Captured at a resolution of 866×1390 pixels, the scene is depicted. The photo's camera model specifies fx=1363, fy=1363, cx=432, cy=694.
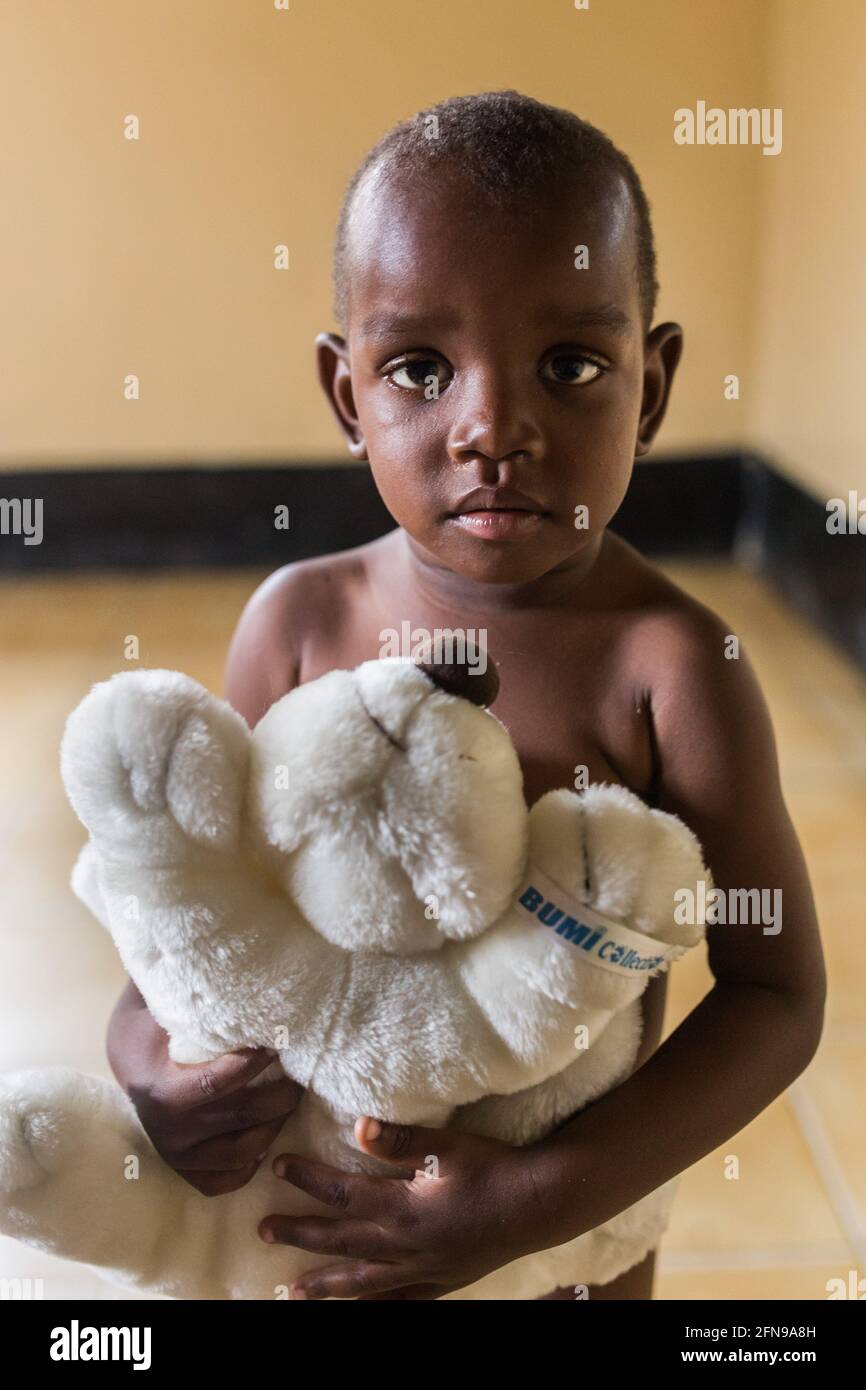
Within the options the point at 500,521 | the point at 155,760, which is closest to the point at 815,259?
the point at 500,521

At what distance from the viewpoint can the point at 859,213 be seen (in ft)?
3.62

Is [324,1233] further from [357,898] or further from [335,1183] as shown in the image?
[357,898]

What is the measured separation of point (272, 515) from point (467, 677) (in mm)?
1484

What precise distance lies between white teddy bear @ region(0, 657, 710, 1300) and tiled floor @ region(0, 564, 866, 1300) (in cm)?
21

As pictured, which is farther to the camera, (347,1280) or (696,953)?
(696,953)

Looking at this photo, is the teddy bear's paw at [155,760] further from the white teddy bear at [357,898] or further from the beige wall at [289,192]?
the beige wall at [289,192]

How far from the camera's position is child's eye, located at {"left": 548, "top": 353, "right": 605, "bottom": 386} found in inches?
15.2

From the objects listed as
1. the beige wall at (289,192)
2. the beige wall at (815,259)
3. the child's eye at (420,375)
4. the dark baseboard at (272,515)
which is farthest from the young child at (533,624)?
the dark baseboard at (272,515)

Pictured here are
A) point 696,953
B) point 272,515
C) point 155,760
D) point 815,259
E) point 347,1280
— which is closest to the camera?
point 155,760

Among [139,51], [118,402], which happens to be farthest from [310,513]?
[139,51]

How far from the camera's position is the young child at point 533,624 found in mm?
377

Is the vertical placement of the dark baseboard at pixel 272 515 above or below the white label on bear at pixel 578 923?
above

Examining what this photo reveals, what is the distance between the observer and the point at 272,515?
1.78 metres

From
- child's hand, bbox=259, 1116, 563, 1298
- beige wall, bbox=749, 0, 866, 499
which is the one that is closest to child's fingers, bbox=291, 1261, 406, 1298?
child's hand, bbox=259, 1116, 563, 1298
